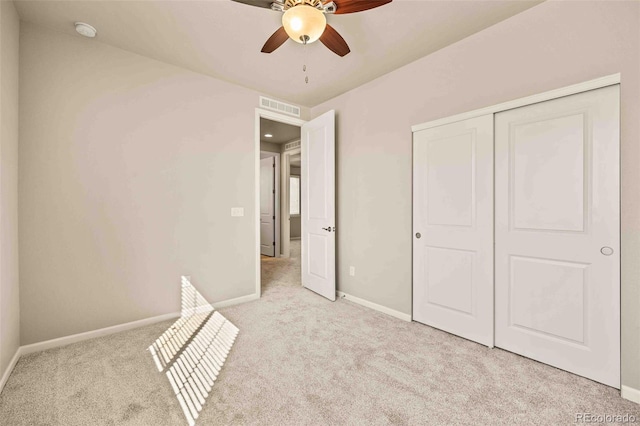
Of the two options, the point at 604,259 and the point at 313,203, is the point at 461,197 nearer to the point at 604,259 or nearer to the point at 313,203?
the point at 604,259

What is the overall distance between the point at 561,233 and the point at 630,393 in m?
1.03

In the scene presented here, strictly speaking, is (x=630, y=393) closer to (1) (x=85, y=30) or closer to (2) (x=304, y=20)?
(2) (x=304, y=20)

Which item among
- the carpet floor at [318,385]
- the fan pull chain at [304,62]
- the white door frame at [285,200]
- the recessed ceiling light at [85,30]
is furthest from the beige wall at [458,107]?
the recessed ceiling light at [85,30]

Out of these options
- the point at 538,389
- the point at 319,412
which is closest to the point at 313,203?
the point at 319,412

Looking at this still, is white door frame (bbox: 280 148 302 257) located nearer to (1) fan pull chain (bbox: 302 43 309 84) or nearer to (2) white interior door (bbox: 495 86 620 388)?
(1) fan pull chain (bbox: 302 43 309 84)

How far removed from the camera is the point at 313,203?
385 cm

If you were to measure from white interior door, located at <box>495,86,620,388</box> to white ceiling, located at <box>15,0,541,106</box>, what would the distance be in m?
0.89

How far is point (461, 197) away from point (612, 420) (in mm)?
1664

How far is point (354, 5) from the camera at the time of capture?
1.67 metres

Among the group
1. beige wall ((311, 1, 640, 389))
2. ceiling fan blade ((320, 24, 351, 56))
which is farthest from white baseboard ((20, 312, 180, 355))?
ceiling fan blade ((320, 24, 351, 56))

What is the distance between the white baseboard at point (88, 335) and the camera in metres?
2.23

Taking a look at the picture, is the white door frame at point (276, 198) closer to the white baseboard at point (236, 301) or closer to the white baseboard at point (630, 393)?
the white baseboard at point (236, 301)

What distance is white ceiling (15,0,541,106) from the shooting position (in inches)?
81.0
